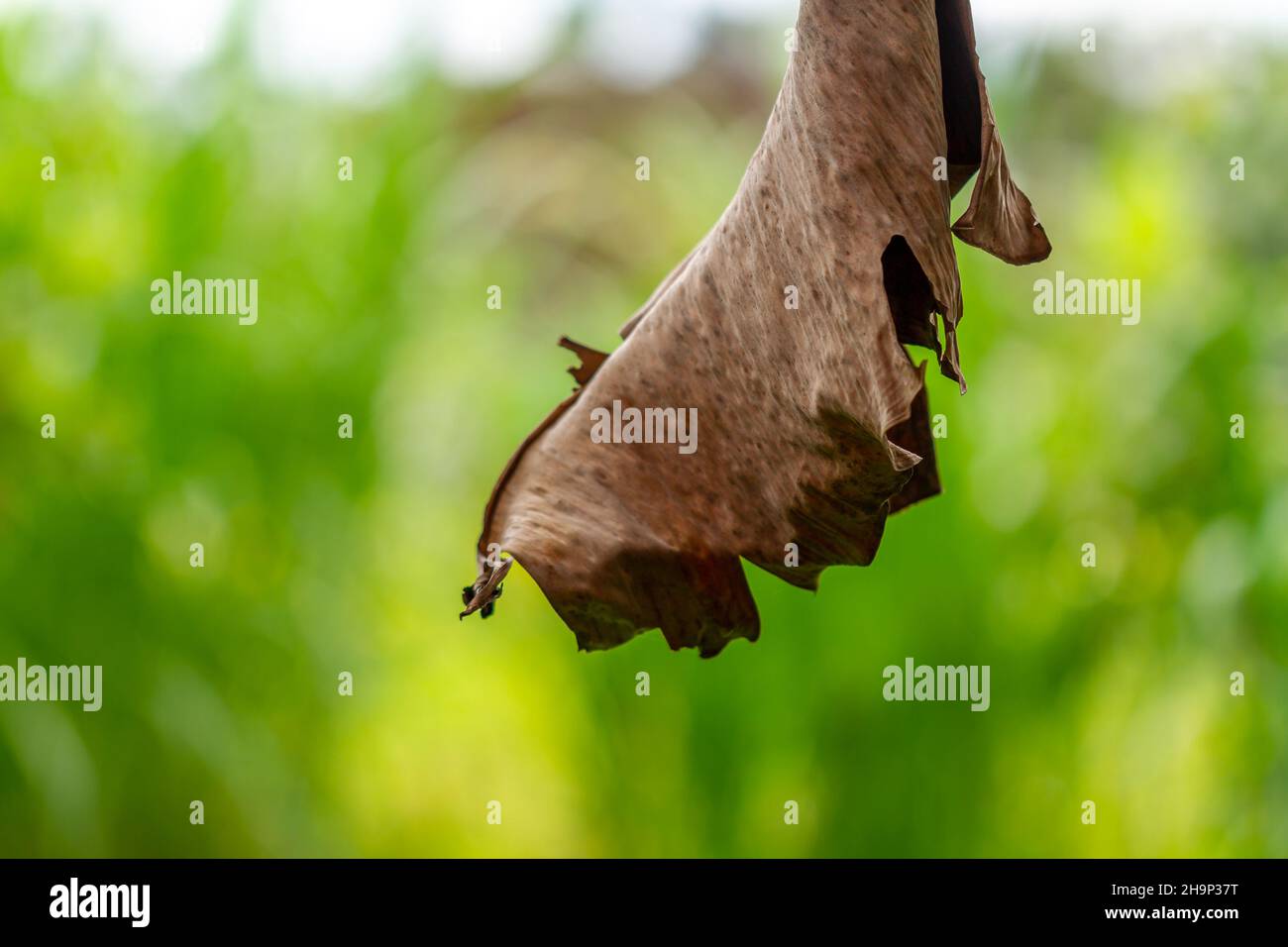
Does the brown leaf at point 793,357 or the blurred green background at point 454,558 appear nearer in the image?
the brown leaf at point 793,357

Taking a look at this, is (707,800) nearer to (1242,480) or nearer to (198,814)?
(198,814)

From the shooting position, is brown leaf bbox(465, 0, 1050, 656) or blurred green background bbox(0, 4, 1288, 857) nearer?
brown leaf bbox(465, 0, 1050, 656)

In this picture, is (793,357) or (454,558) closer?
(793,357)

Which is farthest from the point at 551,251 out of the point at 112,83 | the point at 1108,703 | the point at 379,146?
the point at 1108,703
